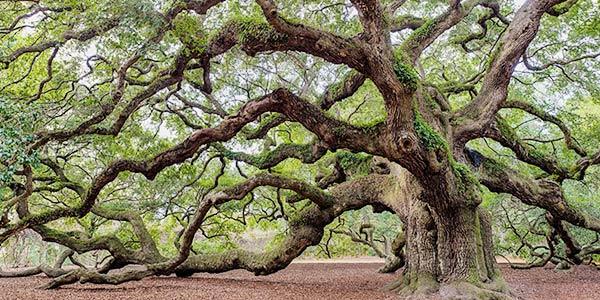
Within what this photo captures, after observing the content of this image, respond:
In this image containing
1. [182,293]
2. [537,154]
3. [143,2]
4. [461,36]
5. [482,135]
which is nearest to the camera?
[143,2]

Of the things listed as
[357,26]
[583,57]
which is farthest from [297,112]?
[583,57]

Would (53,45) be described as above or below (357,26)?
below

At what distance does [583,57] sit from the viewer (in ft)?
31.5

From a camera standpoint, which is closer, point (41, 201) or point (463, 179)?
point (463, 179)

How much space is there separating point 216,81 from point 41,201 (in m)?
6.72

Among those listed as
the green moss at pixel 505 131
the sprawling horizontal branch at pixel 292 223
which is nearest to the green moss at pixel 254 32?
the sprawling horizontal branch at pixel 292 223

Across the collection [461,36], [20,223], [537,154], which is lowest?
[20,223]

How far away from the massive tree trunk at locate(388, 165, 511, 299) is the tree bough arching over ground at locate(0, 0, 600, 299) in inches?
1.1

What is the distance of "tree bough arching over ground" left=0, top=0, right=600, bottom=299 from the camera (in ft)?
19.1

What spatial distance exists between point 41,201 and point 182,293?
29.5 ft

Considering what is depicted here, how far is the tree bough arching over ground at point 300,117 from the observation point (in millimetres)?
5816

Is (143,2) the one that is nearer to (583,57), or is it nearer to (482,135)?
(482,135)

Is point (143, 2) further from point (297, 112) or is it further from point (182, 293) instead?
point (182, 293)

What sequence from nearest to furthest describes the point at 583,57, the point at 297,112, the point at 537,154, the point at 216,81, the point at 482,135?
the point at 297,112
the point at 482,135
the point at 537,154
the point at 583,57
the point at 216,81
